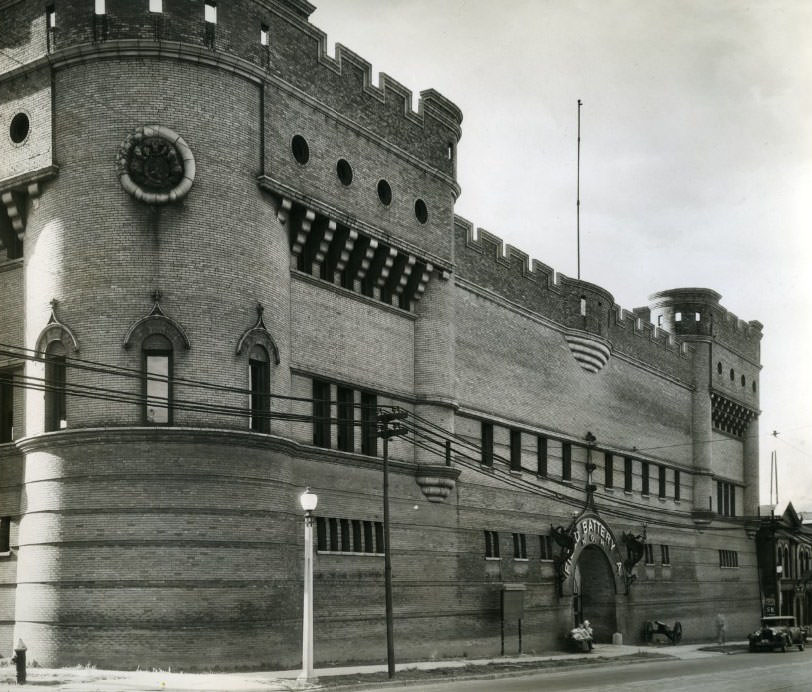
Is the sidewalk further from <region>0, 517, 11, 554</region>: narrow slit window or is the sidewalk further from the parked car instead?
the parked car

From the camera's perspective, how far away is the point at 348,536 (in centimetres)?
3244

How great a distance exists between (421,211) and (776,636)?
25083mm

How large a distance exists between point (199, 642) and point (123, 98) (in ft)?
41.7

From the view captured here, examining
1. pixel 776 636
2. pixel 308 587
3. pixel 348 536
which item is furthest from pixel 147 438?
pixel 776 636

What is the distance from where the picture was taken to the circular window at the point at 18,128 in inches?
1169

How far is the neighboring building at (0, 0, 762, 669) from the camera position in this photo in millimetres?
26906

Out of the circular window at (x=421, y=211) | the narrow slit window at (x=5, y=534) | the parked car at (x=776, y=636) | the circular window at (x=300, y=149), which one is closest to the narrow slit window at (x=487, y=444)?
the circular window at (x=421, y=211)

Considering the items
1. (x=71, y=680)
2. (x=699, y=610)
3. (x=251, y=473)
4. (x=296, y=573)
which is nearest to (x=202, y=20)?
(x=251, y=473)

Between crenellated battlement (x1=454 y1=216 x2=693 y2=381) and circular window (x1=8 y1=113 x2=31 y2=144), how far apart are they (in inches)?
589

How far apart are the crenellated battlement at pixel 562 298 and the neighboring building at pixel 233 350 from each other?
30 cm

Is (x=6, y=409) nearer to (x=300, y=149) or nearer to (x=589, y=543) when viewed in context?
(x=300, y=149)

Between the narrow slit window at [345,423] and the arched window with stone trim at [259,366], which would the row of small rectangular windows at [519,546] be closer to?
the narrow slit window at [345,423]

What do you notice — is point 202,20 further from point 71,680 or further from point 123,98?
point 71,680

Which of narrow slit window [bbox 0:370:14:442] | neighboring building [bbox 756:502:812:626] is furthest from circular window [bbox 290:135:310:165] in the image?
neighboring building [bbox 756:502:812:626]
